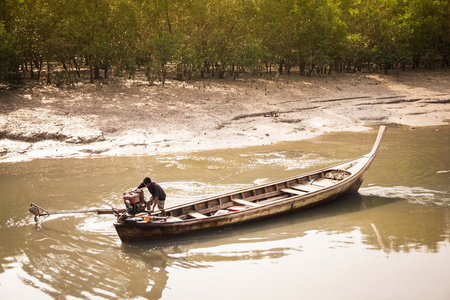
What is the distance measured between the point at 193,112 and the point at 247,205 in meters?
11.2

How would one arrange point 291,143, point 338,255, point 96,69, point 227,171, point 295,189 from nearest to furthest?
point 338,255 < point 295,189 < point 227,171 < point 291,143 < point 96,69

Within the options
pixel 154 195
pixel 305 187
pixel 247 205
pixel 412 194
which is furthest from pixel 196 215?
pixel 412 194

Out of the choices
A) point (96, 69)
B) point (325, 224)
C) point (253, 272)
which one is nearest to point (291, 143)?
point (325, 224)

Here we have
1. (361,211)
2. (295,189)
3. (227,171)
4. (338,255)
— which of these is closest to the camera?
(338,255)

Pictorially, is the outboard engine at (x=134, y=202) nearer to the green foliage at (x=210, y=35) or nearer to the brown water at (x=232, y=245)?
the brown water at (x=232, y=245)

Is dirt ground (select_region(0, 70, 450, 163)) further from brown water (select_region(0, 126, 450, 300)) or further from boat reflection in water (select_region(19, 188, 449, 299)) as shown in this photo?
boat reflection in water (select_region(19, 188, 449, 299))

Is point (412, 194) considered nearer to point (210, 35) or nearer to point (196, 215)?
point (196, 215)

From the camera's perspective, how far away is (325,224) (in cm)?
1048

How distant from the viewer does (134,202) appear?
30.4ft

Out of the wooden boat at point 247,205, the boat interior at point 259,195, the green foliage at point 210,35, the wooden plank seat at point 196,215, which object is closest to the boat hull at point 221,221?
the wooden boat at point 247,205

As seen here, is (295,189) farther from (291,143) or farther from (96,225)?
(291,143)

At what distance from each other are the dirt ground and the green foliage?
4.53 ft

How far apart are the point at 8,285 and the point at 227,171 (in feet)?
26.7

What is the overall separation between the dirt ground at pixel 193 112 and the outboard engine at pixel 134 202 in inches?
302
